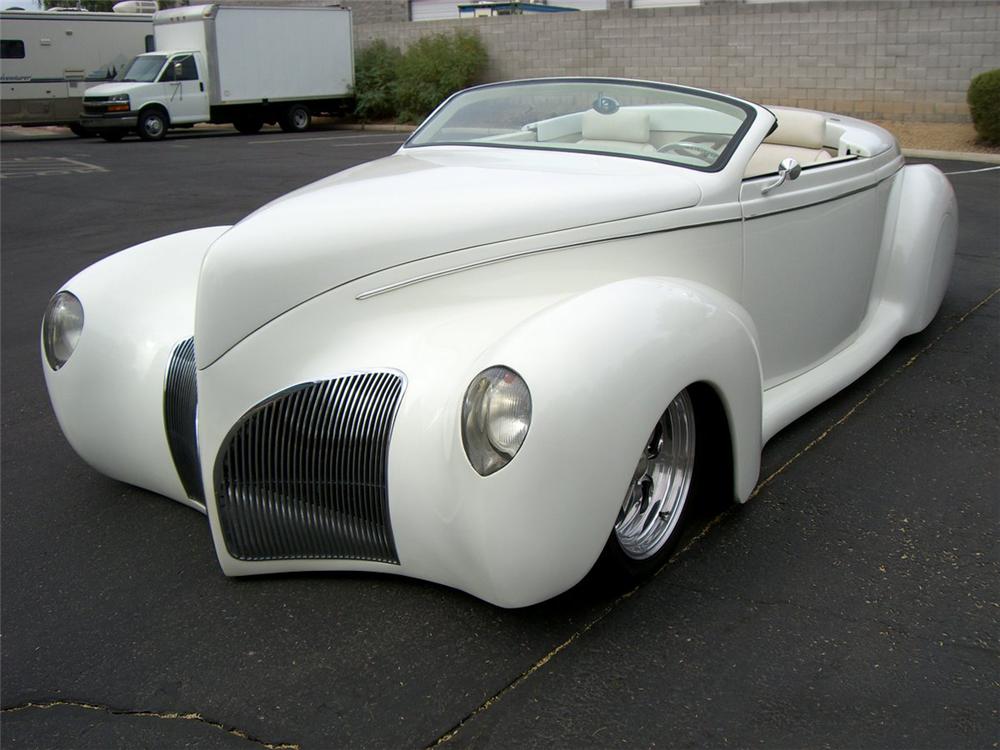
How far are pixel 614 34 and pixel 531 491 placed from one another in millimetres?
21569

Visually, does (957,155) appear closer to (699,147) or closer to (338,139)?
(338,139)

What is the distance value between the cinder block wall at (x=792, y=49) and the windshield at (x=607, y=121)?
15127mm

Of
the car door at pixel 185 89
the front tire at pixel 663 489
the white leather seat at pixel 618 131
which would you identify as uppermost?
the car door at pixel 185 89

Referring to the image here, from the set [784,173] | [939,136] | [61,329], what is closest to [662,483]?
[784,173]

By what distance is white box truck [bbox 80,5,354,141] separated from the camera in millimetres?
21422

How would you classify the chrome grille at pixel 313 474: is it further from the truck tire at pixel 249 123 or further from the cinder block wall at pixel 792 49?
the truck tire at pixel 249 123

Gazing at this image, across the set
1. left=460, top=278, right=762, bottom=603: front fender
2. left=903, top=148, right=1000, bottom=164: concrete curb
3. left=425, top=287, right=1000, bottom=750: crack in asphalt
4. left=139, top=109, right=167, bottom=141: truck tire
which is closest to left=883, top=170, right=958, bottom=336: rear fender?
left=425, top=287, right=1000, bottom=750: crack in asphalt

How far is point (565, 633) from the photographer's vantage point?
8.84ft

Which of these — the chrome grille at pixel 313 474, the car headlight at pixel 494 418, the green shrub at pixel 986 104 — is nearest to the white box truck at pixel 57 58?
the green shrub at pixel 986 104

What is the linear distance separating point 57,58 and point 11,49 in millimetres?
1009

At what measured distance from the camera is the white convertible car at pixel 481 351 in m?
2.51

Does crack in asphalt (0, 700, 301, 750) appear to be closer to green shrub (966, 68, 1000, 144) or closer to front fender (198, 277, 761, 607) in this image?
front fender (198, 277, 761, 607)

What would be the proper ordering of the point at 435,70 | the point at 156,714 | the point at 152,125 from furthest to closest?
1. the point at 435,70
2. the point at 152,125
3. the point at 156,714

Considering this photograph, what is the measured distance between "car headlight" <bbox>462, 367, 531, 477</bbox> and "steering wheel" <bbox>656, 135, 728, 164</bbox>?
158cm
